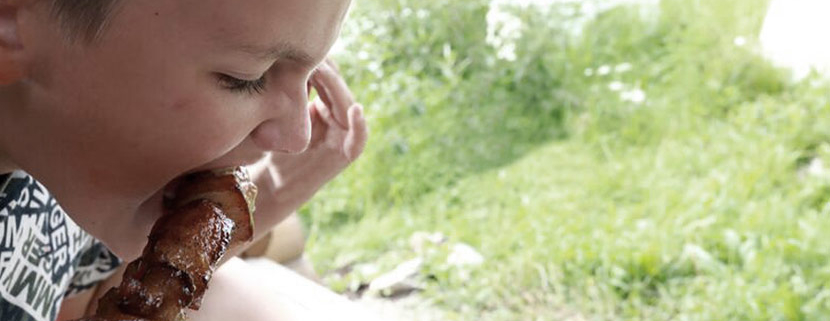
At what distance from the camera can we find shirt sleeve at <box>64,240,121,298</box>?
63.1 inches

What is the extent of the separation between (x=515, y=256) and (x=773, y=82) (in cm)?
112

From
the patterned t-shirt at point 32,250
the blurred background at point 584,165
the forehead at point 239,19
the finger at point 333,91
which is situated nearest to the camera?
the forehead at point 239,19

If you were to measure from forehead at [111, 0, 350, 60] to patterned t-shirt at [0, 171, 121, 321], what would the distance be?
375 millimetres

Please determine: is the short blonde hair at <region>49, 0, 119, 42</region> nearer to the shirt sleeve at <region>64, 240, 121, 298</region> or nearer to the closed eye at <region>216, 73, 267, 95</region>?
the closed eye at <region>216, 73, 267, 95</region>

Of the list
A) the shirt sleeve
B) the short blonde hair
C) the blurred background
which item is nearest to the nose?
the short blonde hair

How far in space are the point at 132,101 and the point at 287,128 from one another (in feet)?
0.57

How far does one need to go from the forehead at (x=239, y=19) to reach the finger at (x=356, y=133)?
0.48 meters

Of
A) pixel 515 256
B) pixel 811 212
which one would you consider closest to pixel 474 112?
pixel 515 256

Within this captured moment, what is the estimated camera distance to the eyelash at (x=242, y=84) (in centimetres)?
106

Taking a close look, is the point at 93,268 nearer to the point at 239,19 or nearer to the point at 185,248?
the point at 185,248

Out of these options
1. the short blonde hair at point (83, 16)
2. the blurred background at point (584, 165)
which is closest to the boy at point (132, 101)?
the short blonde hair at point (83, 16)

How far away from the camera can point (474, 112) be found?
3.52 meters

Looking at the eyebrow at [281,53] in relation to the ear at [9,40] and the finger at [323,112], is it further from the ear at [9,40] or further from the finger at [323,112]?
the finger at [323,112]

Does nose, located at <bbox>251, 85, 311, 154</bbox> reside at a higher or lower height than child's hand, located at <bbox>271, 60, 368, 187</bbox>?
lower
